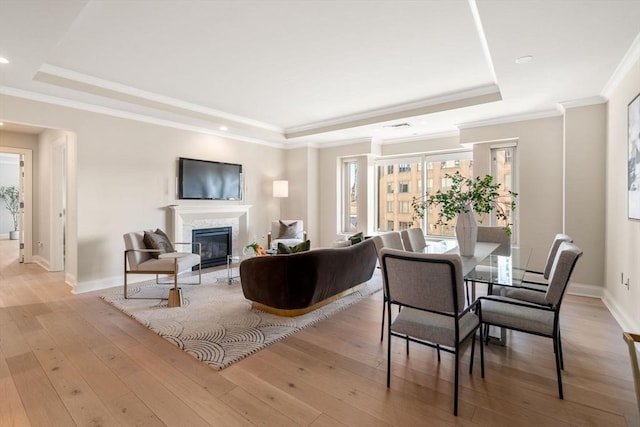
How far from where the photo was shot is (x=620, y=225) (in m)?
3.13

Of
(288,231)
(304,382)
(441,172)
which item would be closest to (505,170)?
(441,172)

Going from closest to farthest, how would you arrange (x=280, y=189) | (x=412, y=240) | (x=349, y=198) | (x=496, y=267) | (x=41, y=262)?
(x=496, y=267) < (x=412, y=240) < (x=41, y=262) < (x=280, y=189) < (x=349, y=198)

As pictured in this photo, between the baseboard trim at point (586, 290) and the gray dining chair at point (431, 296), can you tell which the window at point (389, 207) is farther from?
the gray dining chair at point (431, 296)

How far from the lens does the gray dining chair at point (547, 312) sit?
1842 mm

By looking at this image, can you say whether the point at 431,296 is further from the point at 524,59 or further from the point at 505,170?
the point at 505,170

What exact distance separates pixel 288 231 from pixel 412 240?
3.08 meters

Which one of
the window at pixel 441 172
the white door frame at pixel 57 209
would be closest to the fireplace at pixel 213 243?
the white door frame at pixel 57 209

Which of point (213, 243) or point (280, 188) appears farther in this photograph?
point (280, 188)

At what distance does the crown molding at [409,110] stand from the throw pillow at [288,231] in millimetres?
1835

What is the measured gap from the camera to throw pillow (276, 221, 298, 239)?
240 inches

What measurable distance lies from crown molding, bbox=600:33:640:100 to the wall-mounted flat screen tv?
215 inches

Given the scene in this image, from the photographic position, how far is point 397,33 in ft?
8.79

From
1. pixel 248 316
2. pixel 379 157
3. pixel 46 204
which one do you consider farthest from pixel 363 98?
pixel 46 204

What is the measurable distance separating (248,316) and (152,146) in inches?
127
